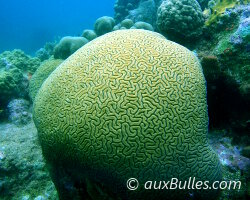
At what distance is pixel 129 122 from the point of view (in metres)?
2.91

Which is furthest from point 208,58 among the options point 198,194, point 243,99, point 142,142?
point 198,194

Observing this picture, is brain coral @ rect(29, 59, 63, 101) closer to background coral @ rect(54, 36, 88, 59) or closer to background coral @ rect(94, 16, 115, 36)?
background coral @ rect(54, 36, 88, 59)

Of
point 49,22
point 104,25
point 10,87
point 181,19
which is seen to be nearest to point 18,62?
point 10,87

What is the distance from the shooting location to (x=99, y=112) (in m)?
3.00

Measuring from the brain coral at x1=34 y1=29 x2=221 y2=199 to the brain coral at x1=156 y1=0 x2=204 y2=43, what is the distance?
2.05m

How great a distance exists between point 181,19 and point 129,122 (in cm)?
387

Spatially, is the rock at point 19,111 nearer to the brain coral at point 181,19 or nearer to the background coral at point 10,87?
the background coral at point 10,87

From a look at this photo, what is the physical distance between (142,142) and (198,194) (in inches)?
48.4

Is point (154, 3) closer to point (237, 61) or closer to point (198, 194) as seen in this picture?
point (237, 61)

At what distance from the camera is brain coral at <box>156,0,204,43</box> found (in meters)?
5.24

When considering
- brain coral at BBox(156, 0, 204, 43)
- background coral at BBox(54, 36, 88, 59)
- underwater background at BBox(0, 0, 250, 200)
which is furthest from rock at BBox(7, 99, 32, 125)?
brain coral at BBox(156, 0, 204, 43)

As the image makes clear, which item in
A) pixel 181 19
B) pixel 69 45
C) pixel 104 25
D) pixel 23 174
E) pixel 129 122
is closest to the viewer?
pixel 129 122

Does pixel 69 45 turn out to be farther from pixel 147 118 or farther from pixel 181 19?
pixel 147 118

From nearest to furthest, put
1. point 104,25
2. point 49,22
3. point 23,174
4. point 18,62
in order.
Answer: point 23,174
point 104,25
point 18,62
point 49,22
